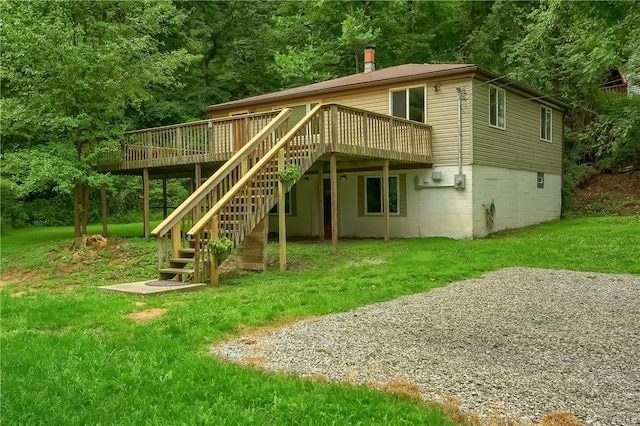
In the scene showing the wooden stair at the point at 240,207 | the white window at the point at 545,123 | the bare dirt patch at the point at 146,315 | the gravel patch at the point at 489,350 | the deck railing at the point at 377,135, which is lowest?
the gravel patch at the point at 489,350

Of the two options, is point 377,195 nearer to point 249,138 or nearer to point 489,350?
point 249,138

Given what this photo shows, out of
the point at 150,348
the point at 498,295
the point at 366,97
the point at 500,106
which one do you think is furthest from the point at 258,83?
the point at 150,348

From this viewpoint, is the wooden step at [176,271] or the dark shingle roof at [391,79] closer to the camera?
the wooden step at [176,271]

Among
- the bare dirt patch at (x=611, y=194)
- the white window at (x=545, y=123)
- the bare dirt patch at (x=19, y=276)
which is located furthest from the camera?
the bare dirt patch at (x=611, y=194)

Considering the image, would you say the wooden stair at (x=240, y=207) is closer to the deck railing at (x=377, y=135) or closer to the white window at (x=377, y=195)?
the deck railing at (x=377, y=135)

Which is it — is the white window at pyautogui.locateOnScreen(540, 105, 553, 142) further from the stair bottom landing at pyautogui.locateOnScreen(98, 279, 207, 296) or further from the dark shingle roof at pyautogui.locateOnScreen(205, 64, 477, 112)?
the stair bottom landing at pyautogui.locateOnScreen(98, 279, 207, 296)

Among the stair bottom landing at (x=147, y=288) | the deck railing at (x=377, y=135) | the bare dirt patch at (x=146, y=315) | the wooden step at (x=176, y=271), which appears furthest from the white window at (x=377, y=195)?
the bare dirt patch at (x=146, y=315)

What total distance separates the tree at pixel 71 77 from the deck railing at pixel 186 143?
2.36 feet

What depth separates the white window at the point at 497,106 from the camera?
16.5 metres

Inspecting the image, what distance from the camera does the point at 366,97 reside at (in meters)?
17.2

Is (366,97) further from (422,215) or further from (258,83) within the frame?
(258,83)

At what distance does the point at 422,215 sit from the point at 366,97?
428 cm

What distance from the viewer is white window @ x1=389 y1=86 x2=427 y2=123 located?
53.2 ft

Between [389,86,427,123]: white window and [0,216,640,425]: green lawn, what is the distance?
4.51 metres
